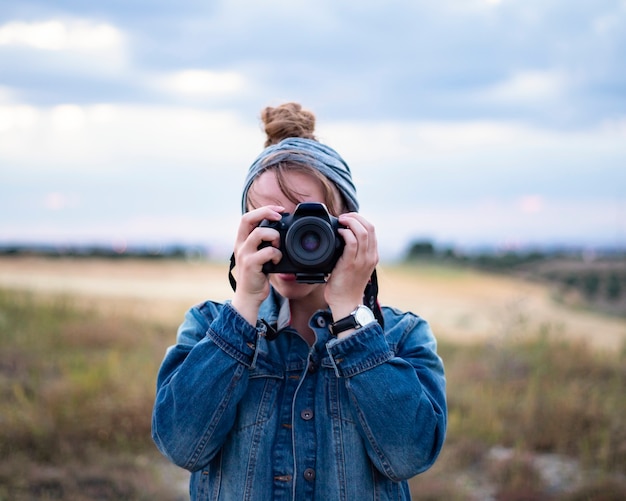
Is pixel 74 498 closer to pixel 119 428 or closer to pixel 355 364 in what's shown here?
pixel 119 428

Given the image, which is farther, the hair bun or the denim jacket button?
the hair bun

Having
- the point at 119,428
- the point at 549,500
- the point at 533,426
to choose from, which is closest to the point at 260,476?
the point at 549,500

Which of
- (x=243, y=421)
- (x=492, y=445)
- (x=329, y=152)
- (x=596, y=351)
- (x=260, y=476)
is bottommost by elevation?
(x=260, y=476)

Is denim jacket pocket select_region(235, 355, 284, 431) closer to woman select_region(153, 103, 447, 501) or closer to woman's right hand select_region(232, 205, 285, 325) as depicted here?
woman select_region(153, 103, 447, 501)

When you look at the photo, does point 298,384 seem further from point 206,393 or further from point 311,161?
point 311,161

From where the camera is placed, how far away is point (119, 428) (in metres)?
4.46

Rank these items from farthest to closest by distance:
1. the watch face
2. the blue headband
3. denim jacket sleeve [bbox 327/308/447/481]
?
1. the blue headband
2. the watch face
3. denim jacket sleeve [bbox 327/308/447/481]

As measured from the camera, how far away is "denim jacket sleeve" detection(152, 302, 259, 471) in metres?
1.51

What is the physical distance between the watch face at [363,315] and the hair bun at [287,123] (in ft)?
2.12

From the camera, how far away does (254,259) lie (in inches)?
63.7

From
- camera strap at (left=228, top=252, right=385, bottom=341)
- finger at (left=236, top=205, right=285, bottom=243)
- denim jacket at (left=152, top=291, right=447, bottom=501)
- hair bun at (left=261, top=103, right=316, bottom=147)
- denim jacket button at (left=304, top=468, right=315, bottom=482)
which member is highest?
hair bun at (left=261, top=103, right=316, bottom=147)

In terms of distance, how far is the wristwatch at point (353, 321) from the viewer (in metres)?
1.57

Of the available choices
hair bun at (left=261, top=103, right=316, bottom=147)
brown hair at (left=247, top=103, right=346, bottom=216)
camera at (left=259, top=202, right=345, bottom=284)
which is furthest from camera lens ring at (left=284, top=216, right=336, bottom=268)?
hair bun at (left=261, top=103, right=316, bottom=147)

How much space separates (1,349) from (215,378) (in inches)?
223
